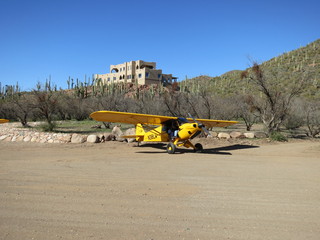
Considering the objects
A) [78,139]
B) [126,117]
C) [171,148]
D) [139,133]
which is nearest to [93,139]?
[78,139]

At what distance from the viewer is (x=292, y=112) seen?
78.1 feet

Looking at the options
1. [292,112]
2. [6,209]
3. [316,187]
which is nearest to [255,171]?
[316,187]

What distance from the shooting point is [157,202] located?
5.10m

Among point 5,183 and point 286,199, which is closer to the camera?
point 286,199

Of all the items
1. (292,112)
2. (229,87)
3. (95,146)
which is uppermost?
(229,87)

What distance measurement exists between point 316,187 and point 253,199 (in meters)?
2.18

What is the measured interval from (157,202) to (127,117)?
8.66 meters

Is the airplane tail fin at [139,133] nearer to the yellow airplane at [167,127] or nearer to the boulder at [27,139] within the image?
the yellow airplane at [167,127]

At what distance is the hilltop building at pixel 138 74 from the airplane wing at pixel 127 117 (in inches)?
2065

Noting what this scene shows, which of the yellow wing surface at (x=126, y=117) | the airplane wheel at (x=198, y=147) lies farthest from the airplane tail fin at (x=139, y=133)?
the airplane wheel at (x=198, y=147)

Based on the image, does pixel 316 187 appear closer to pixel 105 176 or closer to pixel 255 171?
pixel 255 171

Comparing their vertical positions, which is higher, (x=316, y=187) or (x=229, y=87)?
(x=229, y=87)

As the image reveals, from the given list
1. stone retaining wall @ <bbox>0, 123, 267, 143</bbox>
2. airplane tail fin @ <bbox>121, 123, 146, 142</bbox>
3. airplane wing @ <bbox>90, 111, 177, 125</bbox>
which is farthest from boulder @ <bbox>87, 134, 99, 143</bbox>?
airplane tail fin @ <bbox>121, 123, 146, 142</bbox>

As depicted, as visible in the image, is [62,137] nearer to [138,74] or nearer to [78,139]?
[78,139]
